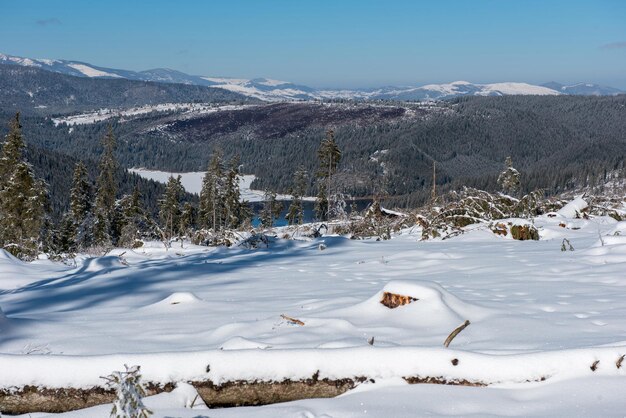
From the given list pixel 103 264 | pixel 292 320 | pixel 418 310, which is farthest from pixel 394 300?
pixel 103 264

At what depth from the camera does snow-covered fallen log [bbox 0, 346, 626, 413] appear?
262 centimetres

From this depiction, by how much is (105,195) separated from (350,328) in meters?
42.7

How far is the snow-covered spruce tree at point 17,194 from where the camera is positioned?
98.3 ft

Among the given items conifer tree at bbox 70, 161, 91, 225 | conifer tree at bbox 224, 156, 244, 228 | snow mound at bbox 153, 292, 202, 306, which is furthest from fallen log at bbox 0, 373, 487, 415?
conifer tree at bbox 70, 161, 91, 225

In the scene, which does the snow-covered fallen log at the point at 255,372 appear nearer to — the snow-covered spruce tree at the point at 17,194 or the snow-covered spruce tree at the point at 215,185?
the snow-covered spruce tree at the point at 17,194

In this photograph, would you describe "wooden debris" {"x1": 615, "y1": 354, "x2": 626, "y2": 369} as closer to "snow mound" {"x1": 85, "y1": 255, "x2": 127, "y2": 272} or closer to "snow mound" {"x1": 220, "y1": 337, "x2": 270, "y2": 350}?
"snow mound" {"x1": 220, "y1": 337, "x2": 270, "y2": 350}

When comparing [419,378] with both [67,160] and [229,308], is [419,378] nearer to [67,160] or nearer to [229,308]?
[229,308]

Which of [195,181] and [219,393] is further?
[195,181]

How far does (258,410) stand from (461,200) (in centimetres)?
907

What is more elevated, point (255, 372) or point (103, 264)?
point (255, 372)

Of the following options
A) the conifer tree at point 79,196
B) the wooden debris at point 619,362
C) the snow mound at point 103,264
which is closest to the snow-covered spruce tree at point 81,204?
the conifer tree at point 79,196

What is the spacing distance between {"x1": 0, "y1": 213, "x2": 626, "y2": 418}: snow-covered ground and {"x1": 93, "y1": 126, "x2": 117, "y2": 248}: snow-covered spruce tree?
35.5 meters

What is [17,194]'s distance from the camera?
1195 inches

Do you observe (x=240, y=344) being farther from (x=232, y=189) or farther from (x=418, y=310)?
(x=232, y=189)
